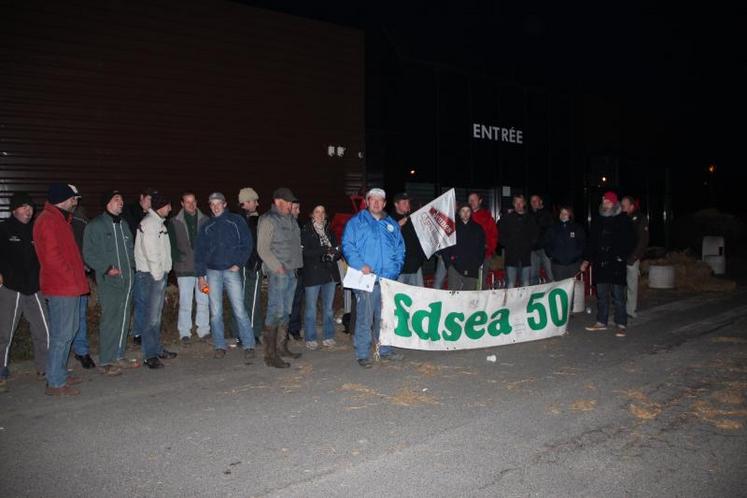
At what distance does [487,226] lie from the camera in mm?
10797

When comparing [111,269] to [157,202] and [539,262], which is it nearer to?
[157,202]

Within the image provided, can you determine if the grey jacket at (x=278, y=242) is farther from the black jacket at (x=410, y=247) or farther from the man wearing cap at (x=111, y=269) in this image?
the black jacket at (x=410, y=247)

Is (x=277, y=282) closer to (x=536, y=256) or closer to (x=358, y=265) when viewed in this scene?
(x=358, y=265)

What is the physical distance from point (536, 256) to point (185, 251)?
21.4 feet

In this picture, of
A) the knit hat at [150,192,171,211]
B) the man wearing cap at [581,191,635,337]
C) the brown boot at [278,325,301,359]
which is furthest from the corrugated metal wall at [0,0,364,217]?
the man wearing cap at [581,191,635,337]

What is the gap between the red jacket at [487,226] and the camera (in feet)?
35.2

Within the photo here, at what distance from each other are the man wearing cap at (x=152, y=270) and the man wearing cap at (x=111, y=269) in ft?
0.64

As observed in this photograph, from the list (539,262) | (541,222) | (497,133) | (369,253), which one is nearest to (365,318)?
(369,253)

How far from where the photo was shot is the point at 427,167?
18.4 m

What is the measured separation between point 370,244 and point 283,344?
65.7 inches

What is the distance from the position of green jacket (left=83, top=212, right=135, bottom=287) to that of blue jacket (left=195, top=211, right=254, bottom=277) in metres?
0.84

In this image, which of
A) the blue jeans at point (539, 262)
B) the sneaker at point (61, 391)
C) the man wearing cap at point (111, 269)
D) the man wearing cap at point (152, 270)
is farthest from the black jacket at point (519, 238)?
the sneaker at point (61, 391)

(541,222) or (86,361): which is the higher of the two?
(541,222)

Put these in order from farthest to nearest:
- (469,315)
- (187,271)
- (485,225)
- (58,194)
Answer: (485,225), (187,271), (469,315), (58,194)
